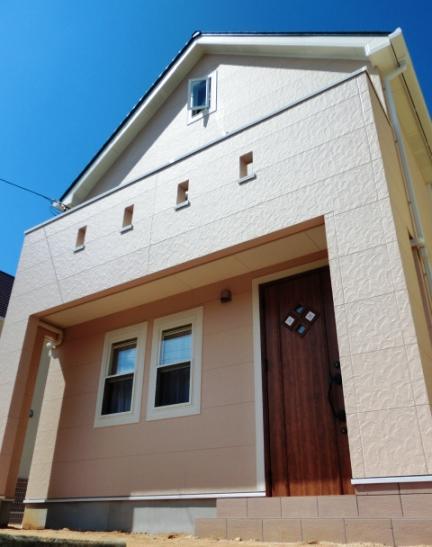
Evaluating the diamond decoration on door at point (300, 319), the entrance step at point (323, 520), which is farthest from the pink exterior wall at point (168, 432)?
the entrance step at point (323, 520)

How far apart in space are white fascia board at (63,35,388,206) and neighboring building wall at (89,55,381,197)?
111 millimetres

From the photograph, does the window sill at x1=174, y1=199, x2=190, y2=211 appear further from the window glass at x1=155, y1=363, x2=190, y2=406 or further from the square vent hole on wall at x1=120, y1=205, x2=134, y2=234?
the window glass at x1=155, y1=363, x2=190, y2=406

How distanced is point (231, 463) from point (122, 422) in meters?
1.85

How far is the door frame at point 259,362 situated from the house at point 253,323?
21 mm

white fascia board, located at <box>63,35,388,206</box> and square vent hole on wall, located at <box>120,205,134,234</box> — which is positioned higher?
white fascia board, located at <box>63,35,388,206</box>

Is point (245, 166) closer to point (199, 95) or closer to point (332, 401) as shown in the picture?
point (332, 401)

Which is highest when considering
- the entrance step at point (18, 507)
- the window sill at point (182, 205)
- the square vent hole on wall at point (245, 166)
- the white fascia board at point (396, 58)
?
the white fascia board at point (396, 58)

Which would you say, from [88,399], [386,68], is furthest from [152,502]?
[386,68]

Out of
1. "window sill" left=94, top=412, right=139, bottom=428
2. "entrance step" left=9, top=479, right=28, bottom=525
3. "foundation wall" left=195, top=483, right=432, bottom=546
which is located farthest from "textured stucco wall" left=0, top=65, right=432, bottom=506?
"entrance step" left=9, top=479, right=28, bottom=525

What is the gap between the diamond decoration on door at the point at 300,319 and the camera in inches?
210

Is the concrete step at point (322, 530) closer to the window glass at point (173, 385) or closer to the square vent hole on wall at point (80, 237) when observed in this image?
the window glass at point (173, 385)

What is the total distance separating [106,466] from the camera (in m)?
6.17

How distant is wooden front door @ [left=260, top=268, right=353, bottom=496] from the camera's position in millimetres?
4648

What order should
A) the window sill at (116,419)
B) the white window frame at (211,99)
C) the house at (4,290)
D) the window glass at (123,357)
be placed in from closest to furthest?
the window sill at (116,419), the window glass at (123,357), the white window frame at (211,99), the house at (4,290)
